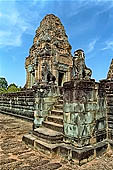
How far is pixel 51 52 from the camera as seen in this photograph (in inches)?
576

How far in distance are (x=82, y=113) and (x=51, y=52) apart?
11693mm

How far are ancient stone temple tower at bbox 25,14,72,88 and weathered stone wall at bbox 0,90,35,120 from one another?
10.5 feet

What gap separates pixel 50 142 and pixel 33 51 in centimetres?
1416

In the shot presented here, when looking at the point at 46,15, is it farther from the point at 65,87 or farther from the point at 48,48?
the point at 65,87

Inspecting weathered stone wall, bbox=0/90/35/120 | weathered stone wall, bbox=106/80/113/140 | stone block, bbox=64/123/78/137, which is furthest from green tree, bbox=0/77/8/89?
stone block, bbox=64/123/78/137

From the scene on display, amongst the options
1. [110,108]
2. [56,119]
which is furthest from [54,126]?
[110,108]

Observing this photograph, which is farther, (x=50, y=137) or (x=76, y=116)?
(x=50, y=137)

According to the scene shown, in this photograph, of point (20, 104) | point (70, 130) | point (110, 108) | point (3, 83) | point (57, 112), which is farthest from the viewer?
point (3, 83)

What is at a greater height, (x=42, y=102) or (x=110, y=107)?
(x=42, y=102)

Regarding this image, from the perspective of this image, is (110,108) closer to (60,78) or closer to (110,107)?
(110,107)

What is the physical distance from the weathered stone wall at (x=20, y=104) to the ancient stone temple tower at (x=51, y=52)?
320cm

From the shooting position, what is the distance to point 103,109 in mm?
4332

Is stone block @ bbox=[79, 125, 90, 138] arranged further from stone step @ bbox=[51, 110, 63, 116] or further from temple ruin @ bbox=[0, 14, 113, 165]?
stone step @ bbox=[51, 110, 63, 116]

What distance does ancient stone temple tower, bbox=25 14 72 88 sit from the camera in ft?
47.4
